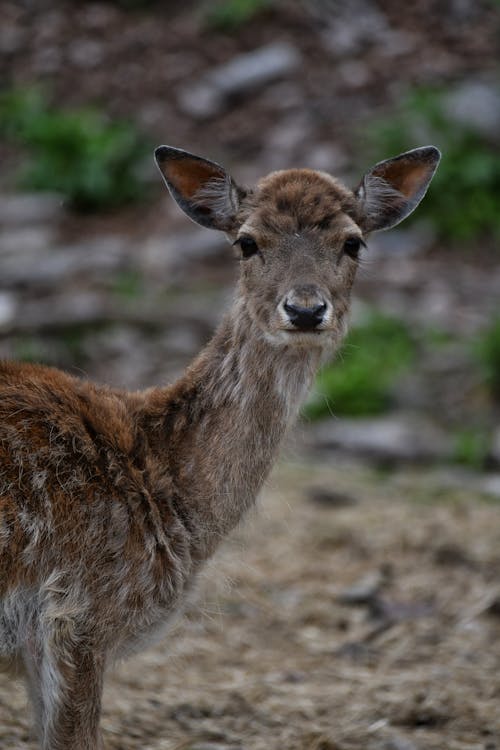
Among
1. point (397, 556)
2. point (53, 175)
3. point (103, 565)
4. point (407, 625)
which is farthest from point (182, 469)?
point (53, 175)

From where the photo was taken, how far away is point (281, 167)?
1284 cm

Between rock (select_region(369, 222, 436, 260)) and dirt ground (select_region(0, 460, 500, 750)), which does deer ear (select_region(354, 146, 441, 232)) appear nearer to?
dirt ground (select_region(0, 460, 500, 750))

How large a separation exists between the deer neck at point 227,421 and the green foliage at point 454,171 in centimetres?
742

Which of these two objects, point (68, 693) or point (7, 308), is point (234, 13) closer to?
point (7, 308)

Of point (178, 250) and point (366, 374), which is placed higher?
point (178, 250)

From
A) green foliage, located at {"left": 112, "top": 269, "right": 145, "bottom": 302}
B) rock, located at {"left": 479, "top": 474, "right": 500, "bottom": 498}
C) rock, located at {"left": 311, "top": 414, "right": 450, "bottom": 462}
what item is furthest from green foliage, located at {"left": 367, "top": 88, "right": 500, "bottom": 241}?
rock, located at {"left": 479, "top": 474, "right": 500, "bottom": 498}


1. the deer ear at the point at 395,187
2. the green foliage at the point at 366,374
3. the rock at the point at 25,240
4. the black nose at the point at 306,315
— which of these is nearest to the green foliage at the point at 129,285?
the rock at the point at 25,240

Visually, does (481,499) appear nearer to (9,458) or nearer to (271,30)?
(9,458)

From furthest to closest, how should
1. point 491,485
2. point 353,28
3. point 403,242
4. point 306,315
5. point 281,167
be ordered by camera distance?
point 353,28
point 281,167
point 403,242
point 491,485
point 306,315

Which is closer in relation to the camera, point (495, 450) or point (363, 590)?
point (363, 590)

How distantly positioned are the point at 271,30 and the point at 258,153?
6.99 feet

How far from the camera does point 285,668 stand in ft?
20.9

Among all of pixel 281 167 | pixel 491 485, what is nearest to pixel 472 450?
A: pixel 491 485

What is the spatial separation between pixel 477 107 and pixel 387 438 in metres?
4.74
